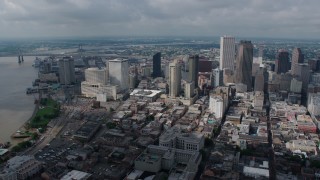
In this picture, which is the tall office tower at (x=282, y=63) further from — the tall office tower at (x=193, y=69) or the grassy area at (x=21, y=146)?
the grassy area at (x=21, y=146)

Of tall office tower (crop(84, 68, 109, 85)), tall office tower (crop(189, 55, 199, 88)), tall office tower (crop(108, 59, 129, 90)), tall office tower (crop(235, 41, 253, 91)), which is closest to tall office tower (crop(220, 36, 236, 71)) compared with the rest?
tall office tower (crop(235, 41, 253, 91))

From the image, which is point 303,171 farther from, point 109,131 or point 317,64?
point 317,64

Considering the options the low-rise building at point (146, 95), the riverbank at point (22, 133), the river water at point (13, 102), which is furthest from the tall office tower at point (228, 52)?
the riverbank at point (22, 133)

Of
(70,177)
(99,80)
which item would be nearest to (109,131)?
(70,177)

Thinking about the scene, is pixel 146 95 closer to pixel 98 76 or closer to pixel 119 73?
pixel 119 73

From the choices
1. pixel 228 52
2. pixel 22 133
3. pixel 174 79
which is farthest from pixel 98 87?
pixel 228 52

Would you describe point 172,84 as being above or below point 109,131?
above

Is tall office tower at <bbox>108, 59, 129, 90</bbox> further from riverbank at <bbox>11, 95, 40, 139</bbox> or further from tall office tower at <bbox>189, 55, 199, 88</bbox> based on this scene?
riverbank at <bbox>11, 95, 40, 139</bbox>
